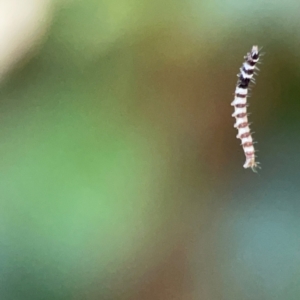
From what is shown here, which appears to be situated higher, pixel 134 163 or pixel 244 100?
pixel 244 100

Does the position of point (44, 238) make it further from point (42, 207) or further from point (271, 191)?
point (271, 191)

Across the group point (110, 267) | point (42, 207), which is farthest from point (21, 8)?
point (110, 267)

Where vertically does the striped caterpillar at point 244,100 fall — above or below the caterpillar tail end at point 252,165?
above

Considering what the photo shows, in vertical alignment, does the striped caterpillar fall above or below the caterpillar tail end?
above
